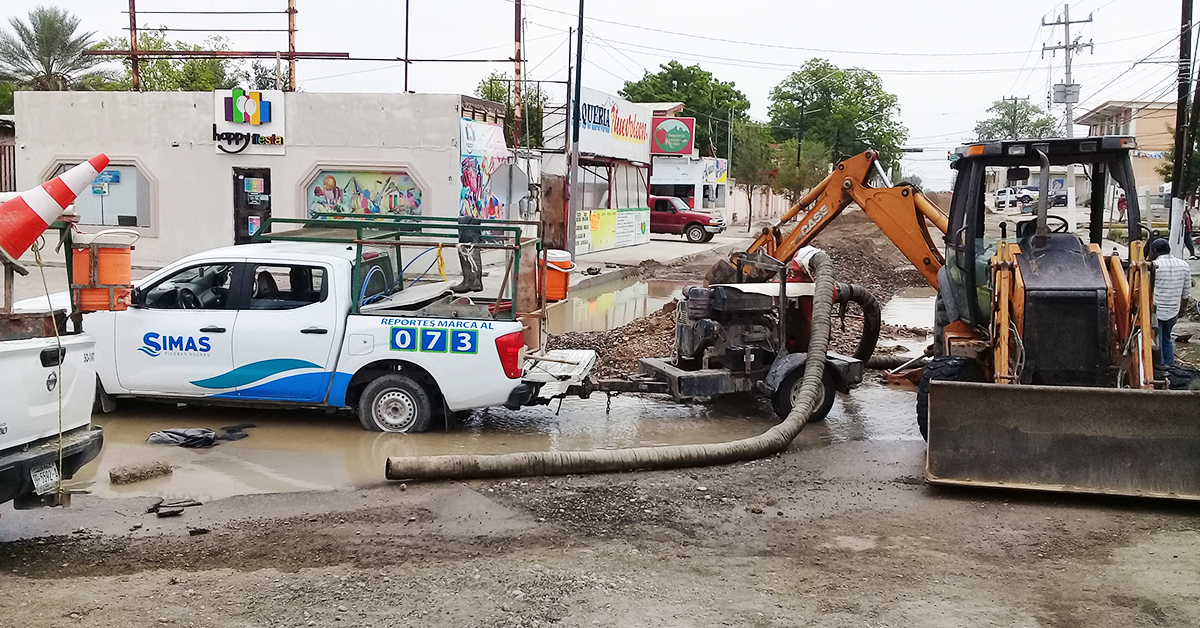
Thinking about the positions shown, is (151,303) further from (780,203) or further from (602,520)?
(780,203)

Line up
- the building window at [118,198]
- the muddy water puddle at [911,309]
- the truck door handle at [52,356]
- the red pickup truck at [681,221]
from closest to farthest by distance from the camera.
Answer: the truck door handle at [52,356] < the muddy water puddle at [911,309] < the building window at [118,198] < the red pickup truck at [681,221]

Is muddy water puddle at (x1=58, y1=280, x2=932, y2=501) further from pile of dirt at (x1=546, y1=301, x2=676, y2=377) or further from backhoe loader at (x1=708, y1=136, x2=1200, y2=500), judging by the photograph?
backhoe loader at (x1=708, y1=136, x2=1200, y2=500)

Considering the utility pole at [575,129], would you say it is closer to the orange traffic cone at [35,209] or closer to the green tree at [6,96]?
the orange traffic cone at [35,209]

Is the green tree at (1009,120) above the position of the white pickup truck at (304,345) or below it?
above

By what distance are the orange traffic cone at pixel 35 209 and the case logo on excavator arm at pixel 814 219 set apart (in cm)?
765

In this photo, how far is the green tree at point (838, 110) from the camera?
294 feet

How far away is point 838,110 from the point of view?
89.6 metres

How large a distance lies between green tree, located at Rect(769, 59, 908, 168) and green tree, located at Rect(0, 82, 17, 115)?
200 feet

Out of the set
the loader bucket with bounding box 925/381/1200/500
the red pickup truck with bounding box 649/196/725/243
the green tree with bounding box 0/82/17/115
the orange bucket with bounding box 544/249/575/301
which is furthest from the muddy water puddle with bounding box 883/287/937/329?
the green tree with bounding box 0/82/17/115

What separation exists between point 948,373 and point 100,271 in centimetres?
627

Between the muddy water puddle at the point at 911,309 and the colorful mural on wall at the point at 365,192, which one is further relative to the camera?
the colorful mural on wall at the point at 365,192

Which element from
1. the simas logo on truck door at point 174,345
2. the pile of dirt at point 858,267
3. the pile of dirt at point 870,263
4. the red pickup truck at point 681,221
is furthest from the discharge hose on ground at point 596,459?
the red pickup truck at point 681,221

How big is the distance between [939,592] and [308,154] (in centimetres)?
1906

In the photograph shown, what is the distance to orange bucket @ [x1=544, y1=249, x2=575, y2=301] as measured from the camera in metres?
10.4
